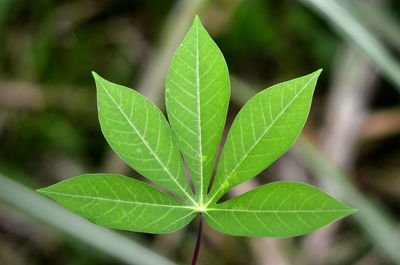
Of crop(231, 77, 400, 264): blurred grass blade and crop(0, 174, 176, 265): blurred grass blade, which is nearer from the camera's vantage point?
crop(0, 174, 176, 265): blurred grass blade

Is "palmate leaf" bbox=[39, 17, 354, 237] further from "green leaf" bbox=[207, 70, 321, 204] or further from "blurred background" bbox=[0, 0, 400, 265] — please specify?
"blurred background" bbox=[0, 0, 400, 265]

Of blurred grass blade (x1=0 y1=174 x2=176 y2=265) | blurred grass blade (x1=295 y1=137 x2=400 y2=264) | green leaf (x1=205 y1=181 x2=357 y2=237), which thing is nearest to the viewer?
green leaf (x1=205 y1=181 x2=357 y2=237)

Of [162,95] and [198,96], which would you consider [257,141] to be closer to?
[198,96]

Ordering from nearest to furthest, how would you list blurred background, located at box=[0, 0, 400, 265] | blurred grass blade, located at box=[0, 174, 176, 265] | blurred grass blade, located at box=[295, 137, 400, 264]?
blurred grass blade, located at box=[0, 174, 176, 265], blurred grass blade, located at box=[295, 137, 400, 264], blurred background, located at box=[0, 0, 400, 265]

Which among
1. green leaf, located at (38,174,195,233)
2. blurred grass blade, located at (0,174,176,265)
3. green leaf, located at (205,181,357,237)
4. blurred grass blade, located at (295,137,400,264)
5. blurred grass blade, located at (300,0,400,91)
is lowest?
blurred grass blade, located at (0,174,176,265)

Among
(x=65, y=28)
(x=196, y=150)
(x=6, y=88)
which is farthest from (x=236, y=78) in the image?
(x=196, y=150)

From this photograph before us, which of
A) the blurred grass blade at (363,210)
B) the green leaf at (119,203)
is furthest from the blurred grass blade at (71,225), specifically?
the blurred grass blade at (363,210)

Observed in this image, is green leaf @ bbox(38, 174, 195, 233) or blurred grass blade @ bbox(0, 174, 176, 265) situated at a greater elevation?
green leaf @ bbox(38, 174, 195, 233)

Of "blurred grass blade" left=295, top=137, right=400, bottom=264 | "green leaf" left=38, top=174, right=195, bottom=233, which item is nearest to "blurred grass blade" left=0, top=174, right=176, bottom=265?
"green leaf" left=38, top=174, right=195, bottom=233

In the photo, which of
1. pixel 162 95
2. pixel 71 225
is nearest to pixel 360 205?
pixel 162 95
